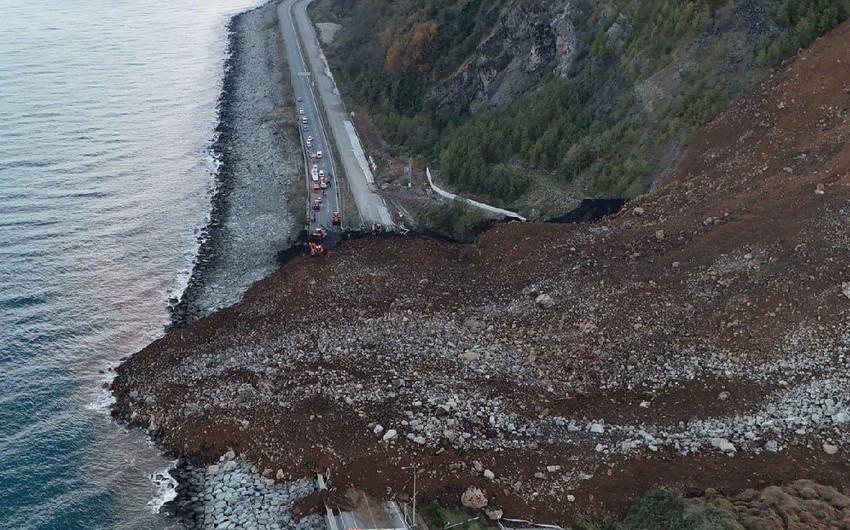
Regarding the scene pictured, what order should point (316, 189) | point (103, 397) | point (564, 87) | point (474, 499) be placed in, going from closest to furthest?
point (474, 499) < point (103, 397) < point (564, 87) < point (316, 189)

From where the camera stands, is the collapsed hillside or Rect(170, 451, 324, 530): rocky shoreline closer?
the collapsed hillside

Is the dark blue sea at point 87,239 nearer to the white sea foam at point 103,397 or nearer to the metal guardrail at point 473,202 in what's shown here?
the white sea foam at point 103,397

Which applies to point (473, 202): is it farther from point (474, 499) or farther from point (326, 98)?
point (326, 98)

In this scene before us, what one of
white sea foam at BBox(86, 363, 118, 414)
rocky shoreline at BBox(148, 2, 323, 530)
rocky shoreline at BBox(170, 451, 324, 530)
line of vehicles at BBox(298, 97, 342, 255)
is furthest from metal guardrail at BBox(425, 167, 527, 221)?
white sea foam at BBox(86, 363, 118, 414)

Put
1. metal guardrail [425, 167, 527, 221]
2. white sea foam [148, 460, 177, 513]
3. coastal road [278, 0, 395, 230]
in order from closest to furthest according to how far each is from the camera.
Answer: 1. white sea foam [148, 460, 177, 513]
2. metal guardrail [425, 167, 527, 221]
3. coastal road [278, 0, 395, 230]

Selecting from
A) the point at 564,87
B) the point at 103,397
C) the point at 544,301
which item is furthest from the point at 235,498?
the point at 564,87

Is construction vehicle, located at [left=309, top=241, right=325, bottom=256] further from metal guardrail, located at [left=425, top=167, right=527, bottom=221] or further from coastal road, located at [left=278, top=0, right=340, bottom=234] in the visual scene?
metal guardrail, located at [left=425, top=167, right=527, bottom=221]

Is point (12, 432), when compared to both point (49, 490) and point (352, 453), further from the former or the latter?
point (352, 453)
